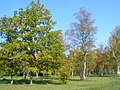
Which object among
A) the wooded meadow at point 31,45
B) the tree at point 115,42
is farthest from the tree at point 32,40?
the tree at point 115,42

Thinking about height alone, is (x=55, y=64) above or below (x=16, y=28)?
below

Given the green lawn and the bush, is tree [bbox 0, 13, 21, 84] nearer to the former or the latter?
the green lawn

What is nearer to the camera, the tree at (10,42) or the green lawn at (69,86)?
the green lawn at (69,86)

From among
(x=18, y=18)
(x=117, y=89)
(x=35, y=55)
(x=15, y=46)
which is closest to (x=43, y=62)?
(x=35, y=55)

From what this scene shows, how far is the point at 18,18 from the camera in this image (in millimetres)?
46219

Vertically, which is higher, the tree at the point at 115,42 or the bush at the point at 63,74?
the tree at the point at 115,42

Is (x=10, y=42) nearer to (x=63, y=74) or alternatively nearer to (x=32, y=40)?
(x=32, y=40)

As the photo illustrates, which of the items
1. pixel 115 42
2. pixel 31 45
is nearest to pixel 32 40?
pixel 31 45

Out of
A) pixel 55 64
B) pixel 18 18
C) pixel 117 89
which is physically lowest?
pixel 117 89

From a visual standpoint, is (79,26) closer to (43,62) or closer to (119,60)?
(43,62)

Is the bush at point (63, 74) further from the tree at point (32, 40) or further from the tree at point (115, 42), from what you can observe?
the tree at point (115, 42)

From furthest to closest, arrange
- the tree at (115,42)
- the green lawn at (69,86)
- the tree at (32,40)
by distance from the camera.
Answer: the tree at (115,42) < the tree at (32,40) < the green lawn at (69,86)

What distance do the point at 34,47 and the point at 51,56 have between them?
2.95m

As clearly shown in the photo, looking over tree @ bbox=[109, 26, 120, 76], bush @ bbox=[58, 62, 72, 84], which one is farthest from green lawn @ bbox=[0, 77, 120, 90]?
tree @ bbox=[109, 26, 120, 76]
